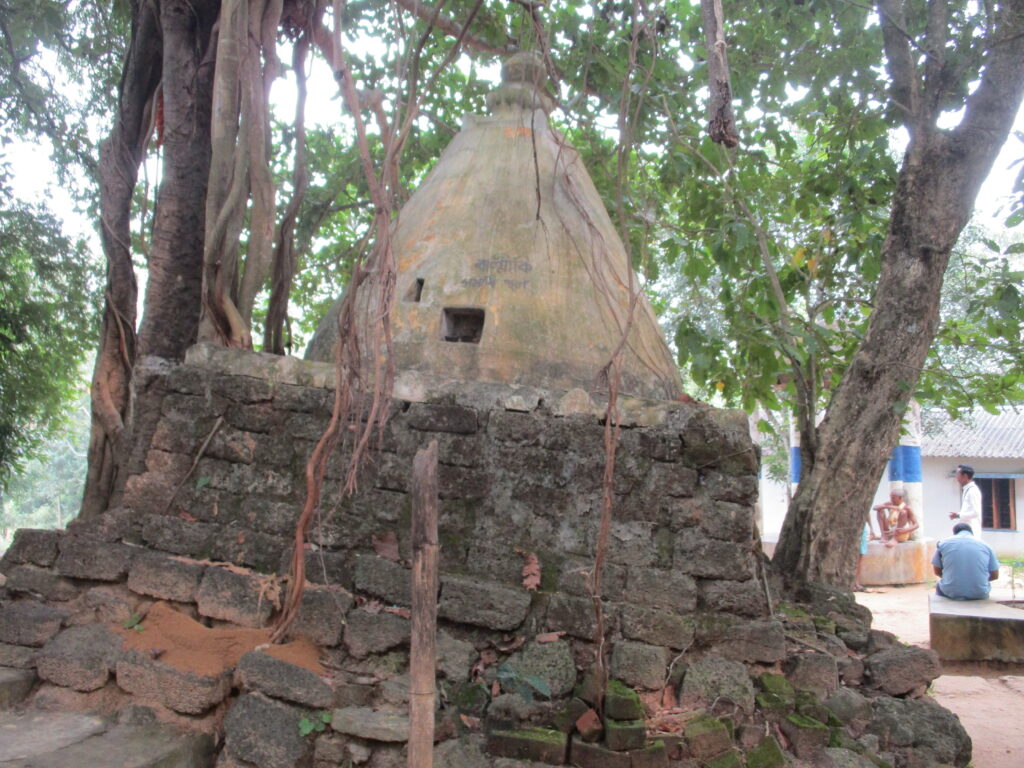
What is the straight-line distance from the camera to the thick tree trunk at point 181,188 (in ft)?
13.4

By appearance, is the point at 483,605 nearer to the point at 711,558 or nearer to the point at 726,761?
the point at 711,558

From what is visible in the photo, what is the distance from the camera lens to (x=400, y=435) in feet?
11.3

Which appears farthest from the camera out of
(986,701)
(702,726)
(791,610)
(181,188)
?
(986,701)

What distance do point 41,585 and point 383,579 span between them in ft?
4.81

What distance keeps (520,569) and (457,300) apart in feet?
4.27

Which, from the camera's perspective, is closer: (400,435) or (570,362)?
(400,435)

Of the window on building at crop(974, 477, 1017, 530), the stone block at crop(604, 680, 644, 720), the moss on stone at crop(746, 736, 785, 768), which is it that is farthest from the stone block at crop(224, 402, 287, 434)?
the window on building at crop(974, 477, 1017, 530)

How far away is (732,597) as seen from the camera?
129 inches

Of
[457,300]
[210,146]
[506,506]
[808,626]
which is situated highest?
[210,146]

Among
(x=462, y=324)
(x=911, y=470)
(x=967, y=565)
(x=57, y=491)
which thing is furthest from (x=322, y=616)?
(x=57, y=491)

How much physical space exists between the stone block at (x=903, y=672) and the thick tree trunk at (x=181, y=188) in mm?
3591

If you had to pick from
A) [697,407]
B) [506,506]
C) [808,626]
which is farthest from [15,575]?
[808,626]

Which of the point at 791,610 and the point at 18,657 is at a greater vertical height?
the point at 791,610

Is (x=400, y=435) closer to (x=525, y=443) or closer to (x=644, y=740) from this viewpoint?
(x=525, y=443)
